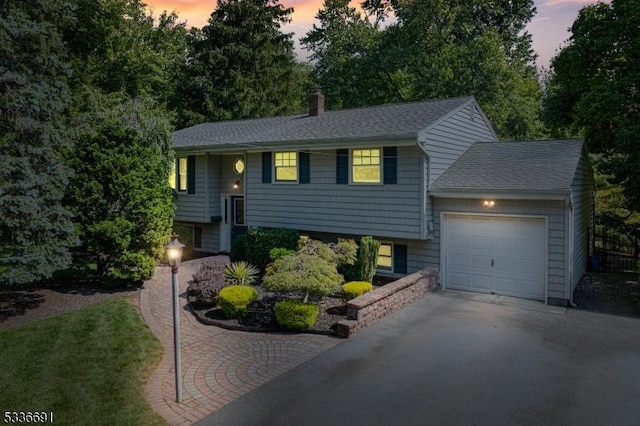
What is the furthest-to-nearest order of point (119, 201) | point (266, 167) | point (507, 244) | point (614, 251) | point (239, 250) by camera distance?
point (614, 251) → point (266, 167) → point (239, 250) → point (119, 201) → point (507, 244)

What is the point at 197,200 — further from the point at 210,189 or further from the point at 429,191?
the point at 429,191

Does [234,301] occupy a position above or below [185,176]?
below

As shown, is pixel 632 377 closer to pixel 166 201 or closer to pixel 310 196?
pixel 310 196

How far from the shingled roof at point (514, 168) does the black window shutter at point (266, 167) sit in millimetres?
6184

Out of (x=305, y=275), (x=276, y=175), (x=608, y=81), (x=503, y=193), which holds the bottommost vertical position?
(x=305, y=275)

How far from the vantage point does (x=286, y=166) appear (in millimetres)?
15719

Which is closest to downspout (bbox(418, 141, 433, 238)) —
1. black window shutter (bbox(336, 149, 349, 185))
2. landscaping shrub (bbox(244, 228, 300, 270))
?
black window shutter (bbox(336, 149, 349, 185))

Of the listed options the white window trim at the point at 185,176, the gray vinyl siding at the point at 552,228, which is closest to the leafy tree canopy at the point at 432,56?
the white window trim at the point at 185,176

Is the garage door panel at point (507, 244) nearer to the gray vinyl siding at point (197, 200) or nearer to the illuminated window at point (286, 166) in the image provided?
the illuminated window at point (286, 166)

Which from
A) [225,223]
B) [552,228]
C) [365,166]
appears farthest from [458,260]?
[225,223]

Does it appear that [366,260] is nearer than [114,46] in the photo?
Yes

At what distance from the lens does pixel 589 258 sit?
16188 millimetres

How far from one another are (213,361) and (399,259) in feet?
25.1

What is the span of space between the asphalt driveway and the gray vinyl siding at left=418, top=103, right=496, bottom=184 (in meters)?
5.17
